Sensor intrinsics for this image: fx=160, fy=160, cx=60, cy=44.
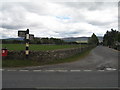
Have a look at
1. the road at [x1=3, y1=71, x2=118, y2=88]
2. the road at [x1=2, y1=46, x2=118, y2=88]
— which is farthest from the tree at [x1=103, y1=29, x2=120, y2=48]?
the road at [x1=3, y1=71, x2=118, y2=88]

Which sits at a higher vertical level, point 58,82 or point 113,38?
point 113,38

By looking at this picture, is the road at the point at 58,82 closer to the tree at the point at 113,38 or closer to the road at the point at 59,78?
the road at the point at 59,78

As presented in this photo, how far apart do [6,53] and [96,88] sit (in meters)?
9.46

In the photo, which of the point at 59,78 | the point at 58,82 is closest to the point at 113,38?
the point at 59,78

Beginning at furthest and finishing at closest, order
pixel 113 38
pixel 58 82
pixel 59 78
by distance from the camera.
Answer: pixel 113 38 → pixel 59 78 → pixel 58 82

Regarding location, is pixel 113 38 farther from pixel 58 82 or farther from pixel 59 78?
pixel 58 82

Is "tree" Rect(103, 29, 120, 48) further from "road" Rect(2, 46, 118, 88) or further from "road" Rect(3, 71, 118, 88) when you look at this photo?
"road" Rect(3, 71, 118, 88)

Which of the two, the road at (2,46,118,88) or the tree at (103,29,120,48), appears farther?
the tree at (103,29,120,48)

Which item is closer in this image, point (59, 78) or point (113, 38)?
point (59, 78)

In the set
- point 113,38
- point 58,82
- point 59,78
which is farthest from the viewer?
point 113,38

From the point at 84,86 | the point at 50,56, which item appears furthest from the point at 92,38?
the point at 84,86

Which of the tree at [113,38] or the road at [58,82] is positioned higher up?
the tree at [113,38]

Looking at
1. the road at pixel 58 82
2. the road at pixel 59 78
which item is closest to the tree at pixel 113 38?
the road at pixel 59 78

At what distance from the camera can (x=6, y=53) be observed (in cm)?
1354
